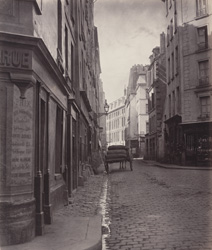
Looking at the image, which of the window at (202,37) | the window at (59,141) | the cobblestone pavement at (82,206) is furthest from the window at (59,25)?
the window at (202,37)

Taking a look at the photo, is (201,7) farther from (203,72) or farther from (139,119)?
(139,119)

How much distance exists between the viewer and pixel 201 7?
24328 mm

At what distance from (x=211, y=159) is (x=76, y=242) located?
67.9 feet

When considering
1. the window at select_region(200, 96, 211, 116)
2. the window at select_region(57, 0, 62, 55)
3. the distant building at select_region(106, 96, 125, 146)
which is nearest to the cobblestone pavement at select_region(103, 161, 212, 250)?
the window at select_region(57, 0, 62, 55)

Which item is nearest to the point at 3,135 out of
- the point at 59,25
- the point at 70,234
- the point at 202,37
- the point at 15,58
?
the point at 15,58

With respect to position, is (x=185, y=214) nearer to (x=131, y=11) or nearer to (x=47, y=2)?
(x=131, y=11)

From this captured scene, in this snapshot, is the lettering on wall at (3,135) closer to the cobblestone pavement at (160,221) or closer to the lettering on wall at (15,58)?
the lettering on wall at (15,58)

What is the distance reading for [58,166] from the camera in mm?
8594

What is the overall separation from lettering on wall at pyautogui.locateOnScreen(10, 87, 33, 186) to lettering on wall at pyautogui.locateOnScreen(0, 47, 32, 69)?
1.13ft

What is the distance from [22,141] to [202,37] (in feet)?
73.9

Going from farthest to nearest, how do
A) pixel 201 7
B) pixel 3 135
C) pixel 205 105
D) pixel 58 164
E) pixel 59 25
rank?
pixel 205 105 < pixel 201 7 < pixel 59 25 < pixel 58 164 < pixel 3 135

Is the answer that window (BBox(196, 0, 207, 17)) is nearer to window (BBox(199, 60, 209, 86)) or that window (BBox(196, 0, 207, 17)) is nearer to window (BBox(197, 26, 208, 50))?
window (BBox(197, 26, 208, 50))

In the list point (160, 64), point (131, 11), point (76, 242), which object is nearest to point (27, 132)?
point (76, 242)

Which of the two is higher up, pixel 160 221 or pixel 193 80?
pixel 193 80
